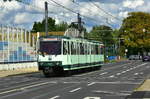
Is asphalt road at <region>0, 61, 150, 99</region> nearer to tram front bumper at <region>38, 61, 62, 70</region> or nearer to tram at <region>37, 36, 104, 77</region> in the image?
tram front bumper at <region>38, 61, 62, 70</region>

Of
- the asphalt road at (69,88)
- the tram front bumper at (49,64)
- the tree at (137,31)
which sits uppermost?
the tree at (137,31)

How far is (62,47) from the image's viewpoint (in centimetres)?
3497

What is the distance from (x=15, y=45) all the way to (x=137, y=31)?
74.6m

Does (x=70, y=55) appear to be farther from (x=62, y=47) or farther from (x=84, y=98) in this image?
(x=84, y=98)

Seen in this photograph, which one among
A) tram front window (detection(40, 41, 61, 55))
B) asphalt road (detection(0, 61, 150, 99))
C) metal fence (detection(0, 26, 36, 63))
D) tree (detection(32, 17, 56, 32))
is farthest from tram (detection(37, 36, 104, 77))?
tree (detection(32, 17, 56, 32))

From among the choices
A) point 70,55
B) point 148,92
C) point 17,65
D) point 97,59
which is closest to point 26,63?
point 17,65

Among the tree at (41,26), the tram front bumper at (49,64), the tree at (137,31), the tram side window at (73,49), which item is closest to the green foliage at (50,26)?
the tree at (41,26)

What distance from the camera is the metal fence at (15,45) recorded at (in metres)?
51.0

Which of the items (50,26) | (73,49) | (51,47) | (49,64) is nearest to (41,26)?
(50,26)

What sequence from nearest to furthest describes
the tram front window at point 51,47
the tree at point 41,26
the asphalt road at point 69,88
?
1. the asphalt road at point 69,88
2. the tram front window at point 51,47
3. the tree at point 41,26

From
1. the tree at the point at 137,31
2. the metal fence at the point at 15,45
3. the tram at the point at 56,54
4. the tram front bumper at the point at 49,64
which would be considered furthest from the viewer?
the tree at the point at 137,31

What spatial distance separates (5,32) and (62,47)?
1866 cm

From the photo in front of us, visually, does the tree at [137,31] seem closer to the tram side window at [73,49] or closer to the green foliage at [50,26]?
the green foliage at [50,26]

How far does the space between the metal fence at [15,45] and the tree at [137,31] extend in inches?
2647
